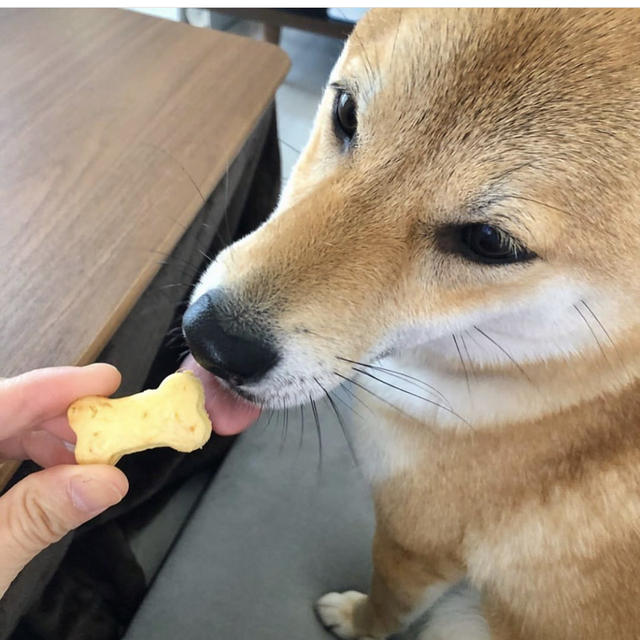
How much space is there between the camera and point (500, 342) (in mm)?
691

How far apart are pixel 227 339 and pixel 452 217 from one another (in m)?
0.25

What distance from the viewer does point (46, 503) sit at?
529 mm

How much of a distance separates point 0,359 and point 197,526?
49 centimetres

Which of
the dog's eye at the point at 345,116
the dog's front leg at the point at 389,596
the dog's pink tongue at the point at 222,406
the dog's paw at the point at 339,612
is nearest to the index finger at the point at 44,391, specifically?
the dog's pink tongue at the point at 222,406

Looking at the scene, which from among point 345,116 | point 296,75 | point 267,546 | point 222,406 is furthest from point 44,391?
point 296,75

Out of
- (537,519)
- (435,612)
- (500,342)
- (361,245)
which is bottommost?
(435,612)

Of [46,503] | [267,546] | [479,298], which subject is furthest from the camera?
[267,546]

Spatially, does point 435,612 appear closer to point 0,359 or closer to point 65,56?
point 0,359

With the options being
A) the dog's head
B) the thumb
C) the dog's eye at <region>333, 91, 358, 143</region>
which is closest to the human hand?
the thumb

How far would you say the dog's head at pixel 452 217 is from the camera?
1.82 ft

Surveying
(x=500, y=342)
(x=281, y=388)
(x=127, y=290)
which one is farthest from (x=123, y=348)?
(x=500, y=342)

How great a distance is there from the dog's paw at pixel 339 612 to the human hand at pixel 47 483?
0.54 m

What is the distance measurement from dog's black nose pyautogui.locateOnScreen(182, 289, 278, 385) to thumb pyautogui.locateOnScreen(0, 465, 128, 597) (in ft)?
0.47

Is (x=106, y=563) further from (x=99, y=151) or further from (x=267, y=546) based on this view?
(x=99, y=151)
